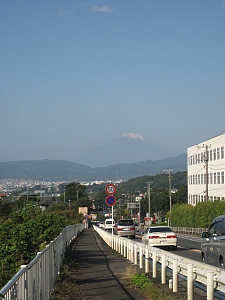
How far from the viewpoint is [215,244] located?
16.7 meters

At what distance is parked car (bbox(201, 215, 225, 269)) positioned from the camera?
52.3 feet

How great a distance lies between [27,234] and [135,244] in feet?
16.2

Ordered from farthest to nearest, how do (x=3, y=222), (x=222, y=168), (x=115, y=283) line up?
(x=222, y=168), (x=3, y=222), (x=115, y=283)

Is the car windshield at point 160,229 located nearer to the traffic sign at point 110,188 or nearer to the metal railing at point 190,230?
the traffic sign at point 110,188

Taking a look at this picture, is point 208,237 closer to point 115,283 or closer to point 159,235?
point 115,283

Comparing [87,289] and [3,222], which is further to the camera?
[3,222]

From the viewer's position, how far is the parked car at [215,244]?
15956 mm

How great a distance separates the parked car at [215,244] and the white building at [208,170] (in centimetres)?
5011

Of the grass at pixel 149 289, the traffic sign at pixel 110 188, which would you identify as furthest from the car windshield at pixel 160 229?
the grass at pixel 149 289

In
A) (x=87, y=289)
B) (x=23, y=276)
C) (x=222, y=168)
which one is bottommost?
(x=87, y=289)

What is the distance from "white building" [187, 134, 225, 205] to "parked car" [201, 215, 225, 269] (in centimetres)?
5011

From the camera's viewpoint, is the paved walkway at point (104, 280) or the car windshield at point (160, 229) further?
the car windshield at point (160, 229)

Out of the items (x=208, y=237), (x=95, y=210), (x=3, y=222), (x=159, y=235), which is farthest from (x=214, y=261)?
(x=95, y=210)

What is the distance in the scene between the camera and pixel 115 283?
50.2ft
